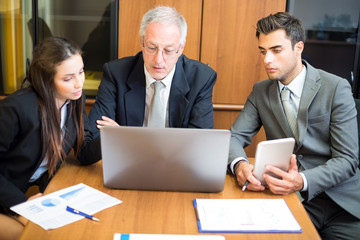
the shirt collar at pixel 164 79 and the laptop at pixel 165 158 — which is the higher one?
the shirt collar at pixel 164 79

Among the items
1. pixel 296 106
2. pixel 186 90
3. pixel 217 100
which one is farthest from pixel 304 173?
pixel 217 100

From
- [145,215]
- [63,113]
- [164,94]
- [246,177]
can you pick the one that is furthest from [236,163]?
[63,113]

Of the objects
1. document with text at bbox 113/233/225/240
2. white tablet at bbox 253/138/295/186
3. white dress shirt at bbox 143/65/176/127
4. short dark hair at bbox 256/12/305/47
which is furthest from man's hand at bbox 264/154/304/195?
white dress shirt at bbox 143/65/176/127

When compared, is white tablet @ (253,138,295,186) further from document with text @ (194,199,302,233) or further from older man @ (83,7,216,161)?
older man @ (83,7,216,161)

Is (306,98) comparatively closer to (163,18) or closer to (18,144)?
(163,18)

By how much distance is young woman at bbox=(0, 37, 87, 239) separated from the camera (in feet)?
4.68

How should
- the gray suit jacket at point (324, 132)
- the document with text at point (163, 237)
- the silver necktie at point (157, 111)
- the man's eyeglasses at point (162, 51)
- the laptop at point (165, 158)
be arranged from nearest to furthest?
the document with text at point (163, 237) → the laptop at point (165, 158) → the gray suit jacket at point (324, 132) → the man's eyeglasses at point (162, 51) → the silver necktie at point (157, 111)

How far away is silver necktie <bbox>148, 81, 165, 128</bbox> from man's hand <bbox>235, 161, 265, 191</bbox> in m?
0.59

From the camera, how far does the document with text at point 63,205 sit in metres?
1.13

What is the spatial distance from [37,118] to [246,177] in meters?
0.78

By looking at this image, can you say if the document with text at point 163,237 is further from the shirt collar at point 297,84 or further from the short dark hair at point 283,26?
A: the short dark hair at point 283,26

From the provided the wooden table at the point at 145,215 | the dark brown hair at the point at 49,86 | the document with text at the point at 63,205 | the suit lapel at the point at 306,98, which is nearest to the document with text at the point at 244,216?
the wooden table at the point at 145,215

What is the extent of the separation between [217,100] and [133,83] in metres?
0.94

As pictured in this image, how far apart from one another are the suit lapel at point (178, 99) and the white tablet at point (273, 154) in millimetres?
708
